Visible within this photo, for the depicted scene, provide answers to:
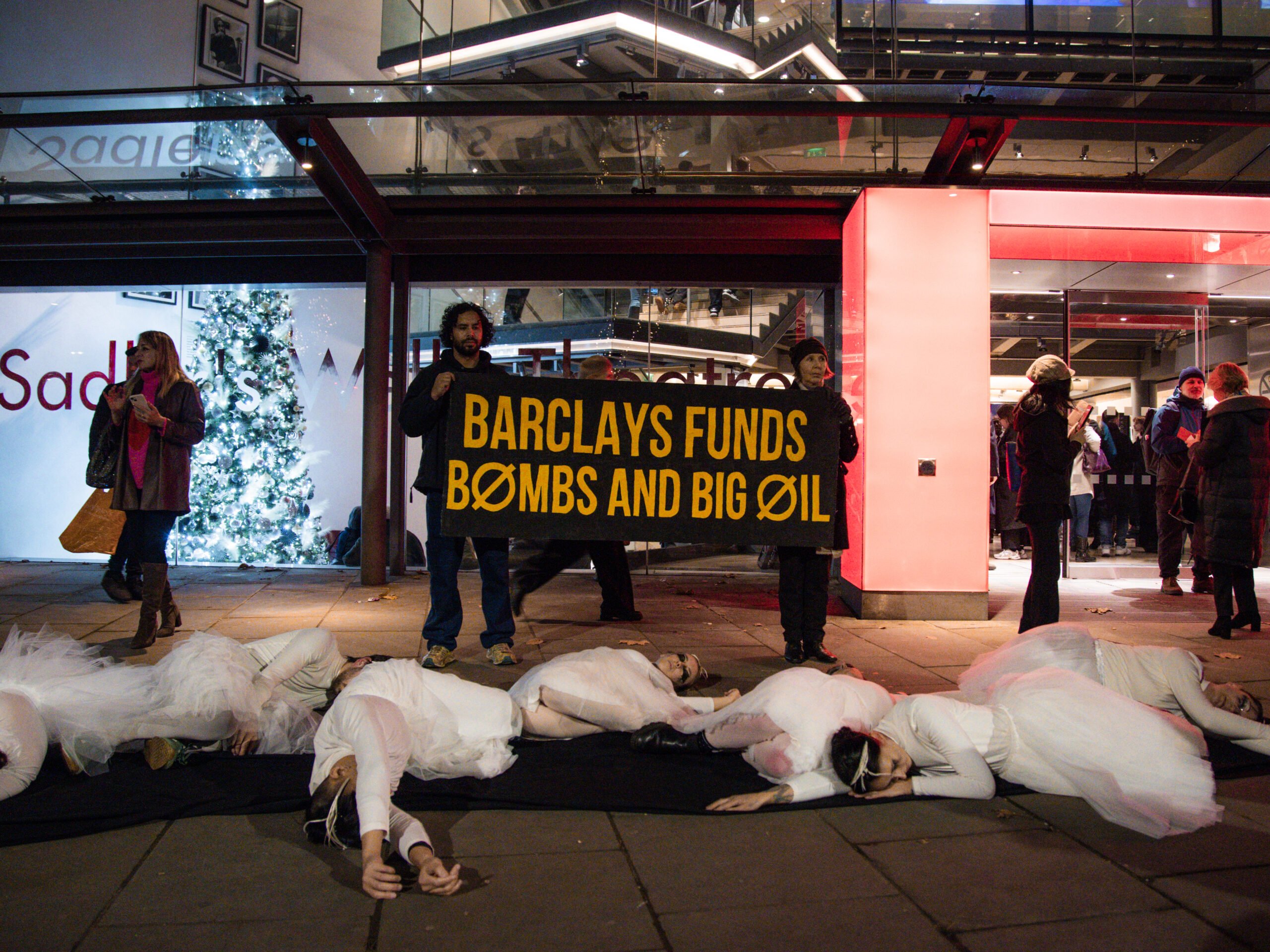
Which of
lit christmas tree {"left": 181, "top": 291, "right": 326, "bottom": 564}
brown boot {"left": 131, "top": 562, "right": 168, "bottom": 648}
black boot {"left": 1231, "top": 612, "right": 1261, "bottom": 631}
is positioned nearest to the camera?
brown boot {"left": 131, "top": 562, "right": 168, "bottom": 648}

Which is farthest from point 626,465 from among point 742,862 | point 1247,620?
point 1247,620

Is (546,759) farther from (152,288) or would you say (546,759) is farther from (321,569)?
(152,288)

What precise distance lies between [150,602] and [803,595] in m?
3.99

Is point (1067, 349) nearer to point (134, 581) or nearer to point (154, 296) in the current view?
point (134, 581)

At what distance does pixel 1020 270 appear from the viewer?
9.45 metres

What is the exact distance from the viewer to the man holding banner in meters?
4.81

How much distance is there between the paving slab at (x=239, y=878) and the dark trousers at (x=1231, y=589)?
19.7ft

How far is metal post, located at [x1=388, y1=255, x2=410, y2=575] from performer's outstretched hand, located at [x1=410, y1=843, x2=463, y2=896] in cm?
676

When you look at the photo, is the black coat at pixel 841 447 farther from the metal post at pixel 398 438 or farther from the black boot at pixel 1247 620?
the metal post at pixel 398 438

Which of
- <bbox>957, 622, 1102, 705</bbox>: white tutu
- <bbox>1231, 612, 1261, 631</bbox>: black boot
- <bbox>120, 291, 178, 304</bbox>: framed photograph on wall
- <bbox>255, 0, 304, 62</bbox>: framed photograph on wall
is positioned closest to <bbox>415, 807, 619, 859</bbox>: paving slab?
<bbox>957, 622, 1102, 705</bbox>: white tutu

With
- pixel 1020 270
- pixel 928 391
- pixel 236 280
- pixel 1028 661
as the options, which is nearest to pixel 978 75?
pixel 1020 270

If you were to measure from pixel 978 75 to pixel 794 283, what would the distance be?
2.72 meters

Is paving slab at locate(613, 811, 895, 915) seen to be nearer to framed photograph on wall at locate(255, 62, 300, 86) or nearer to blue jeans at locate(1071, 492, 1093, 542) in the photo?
blue jeans at locate(1071, 492, 1093, 542)

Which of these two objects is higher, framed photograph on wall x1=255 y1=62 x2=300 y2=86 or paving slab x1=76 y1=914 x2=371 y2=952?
framed photograph on wall x1=255 y1=62 x2=300 y2=86
